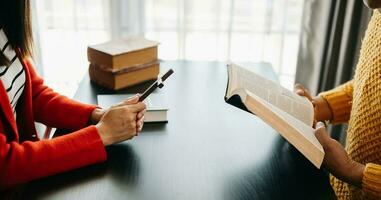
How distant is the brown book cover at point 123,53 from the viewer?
1302mm

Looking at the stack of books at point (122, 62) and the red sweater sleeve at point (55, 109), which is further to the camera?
the stack of books at point (122, 62)

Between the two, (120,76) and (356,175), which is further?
(120,76)

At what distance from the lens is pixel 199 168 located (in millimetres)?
894

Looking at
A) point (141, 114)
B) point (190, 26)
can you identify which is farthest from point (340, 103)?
point (190, 26)

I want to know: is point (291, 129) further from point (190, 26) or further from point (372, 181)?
point (190, 26)

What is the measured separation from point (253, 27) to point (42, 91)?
128 centimetres

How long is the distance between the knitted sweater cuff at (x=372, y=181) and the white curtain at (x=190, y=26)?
4.49 feet

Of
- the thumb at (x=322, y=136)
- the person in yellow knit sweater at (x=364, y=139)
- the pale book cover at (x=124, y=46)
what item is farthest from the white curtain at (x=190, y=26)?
the thumb at (x=322, y=136)

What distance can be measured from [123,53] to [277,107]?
58cm

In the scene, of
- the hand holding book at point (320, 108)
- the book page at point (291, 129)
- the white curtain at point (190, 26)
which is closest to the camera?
the book page at point (291, 129)

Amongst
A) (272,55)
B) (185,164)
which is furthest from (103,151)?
(272,55)

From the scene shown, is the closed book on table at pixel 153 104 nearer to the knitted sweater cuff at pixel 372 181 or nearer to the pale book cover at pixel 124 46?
the pale book cover at pixel 124 46

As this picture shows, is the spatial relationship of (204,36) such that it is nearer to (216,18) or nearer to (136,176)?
(216,18)

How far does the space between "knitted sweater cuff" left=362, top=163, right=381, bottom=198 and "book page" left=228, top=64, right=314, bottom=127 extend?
17 centimetres
